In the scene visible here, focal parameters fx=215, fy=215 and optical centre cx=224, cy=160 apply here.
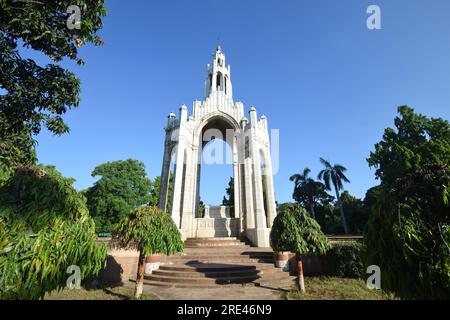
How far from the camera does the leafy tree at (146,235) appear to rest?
26.5ft

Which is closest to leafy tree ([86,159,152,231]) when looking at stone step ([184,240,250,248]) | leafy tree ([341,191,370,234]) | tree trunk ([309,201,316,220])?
stone step ([184,240,250,248])

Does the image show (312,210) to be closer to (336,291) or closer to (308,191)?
(308,191)

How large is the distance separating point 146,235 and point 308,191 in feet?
124

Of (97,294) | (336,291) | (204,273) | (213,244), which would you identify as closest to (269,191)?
(213,244)

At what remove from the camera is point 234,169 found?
2188cm

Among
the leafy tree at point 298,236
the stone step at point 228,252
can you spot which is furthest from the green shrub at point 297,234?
the stone step at point 228,252

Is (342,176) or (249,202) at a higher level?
(342,176)

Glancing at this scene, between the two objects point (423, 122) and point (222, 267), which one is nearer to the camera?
point (222, 267)

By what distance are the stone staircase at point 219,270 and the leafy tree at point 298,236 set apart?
6.02 ft

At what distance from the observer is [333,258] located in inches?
477

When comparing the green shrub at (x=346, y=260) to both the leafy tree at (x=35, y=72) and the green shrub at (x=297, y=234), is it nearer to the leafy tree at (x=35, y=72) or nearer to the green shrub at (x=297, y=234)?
the green shrub at (x=297, y=234)

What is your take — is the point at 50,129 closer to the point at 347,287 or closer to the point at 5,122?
the point at 5,122
